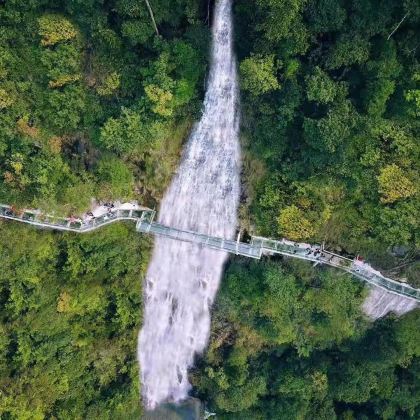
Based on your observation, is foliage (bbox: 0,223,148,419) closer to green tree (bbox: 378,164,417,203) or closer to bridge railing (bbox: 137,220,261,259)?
bridge railing (bbox: 137,220,261,259)

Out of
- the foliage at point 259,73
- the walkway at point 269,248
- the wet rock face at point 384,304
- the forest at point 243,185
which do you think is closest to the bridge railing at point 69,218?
the walkway at point 269,248

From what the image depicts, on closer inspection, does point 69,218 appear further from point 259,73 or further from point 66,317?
point 259,73

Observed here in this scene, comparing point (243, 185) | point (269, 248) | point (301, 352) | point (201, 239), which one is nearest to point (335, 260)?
point (269, 248)

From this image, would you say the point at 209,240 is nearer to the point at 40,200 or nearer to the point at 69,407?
the point at 40,200

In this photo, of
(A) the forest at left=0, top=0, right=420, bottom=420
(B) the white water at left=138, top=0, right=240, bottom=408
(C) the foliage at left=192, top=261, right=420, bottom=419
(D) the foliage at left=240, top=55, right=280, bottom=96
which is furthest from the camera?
(C) the foliage at left=192, top=261, right=420, bottom=419

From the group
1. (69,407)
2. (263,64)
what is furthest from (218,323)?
(263,64)

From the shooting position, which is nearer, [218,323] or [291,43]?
[291,43]

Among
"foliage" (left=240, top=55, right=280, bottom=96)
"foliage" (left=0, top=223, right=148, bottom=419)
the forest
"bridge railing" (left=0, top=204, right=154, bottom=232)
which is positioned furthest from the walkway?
"foliage" (left=240, top=55, right=280, bottom=96)
